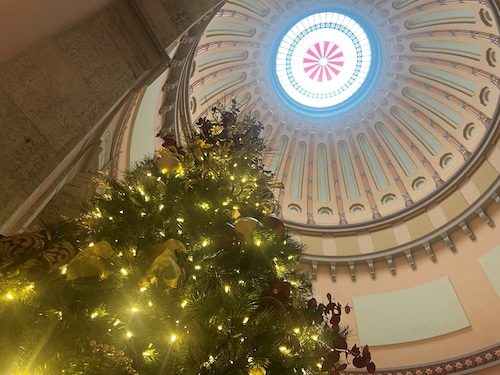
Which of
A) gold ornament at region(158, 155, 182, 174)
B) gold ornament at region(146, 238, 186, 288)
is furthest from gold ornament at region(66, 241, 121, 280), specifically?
gold ornament at region(158, 155, 182, 174)

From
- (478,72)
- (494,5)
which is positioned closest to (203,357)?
(494,5)

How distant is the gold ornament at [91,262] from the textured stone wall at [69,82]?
5.29 ft

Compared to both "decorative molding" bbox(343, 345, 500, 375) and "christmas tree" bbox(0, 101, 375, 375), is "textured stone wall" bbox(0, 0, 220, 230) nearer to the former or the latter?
"christmas tree" bbox(0, 101, 375, 375)

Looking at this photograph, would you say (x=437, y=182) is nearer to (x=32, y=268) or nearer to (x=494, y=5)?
(x=494, y=5)

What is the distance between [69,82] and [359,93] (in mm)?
15822

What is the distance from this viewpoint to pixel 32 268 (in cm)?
176

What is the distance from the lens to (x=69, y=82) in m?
3.52

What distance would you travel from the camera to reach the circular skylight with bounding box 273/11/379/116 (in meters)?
16.8

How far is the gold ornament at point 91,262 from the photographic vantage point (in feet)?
6.07

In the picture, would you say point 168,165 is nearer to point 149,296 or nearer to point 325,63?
point 149,296

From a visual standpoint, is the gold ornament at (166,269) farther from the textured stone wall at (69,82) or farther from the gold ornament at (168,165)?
the textured stone wall at (69,82)

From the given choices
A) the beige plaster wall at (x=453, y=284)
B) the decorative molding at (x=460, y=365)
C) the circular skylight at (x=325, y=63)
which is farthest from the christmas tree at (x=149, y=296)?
the circular skylight at (x=325, y=63)

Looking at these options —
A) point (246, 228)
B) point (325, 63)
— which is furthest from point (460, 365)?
point (325, 63)

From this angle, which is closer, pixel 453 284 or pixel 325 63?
pixel 453 284
